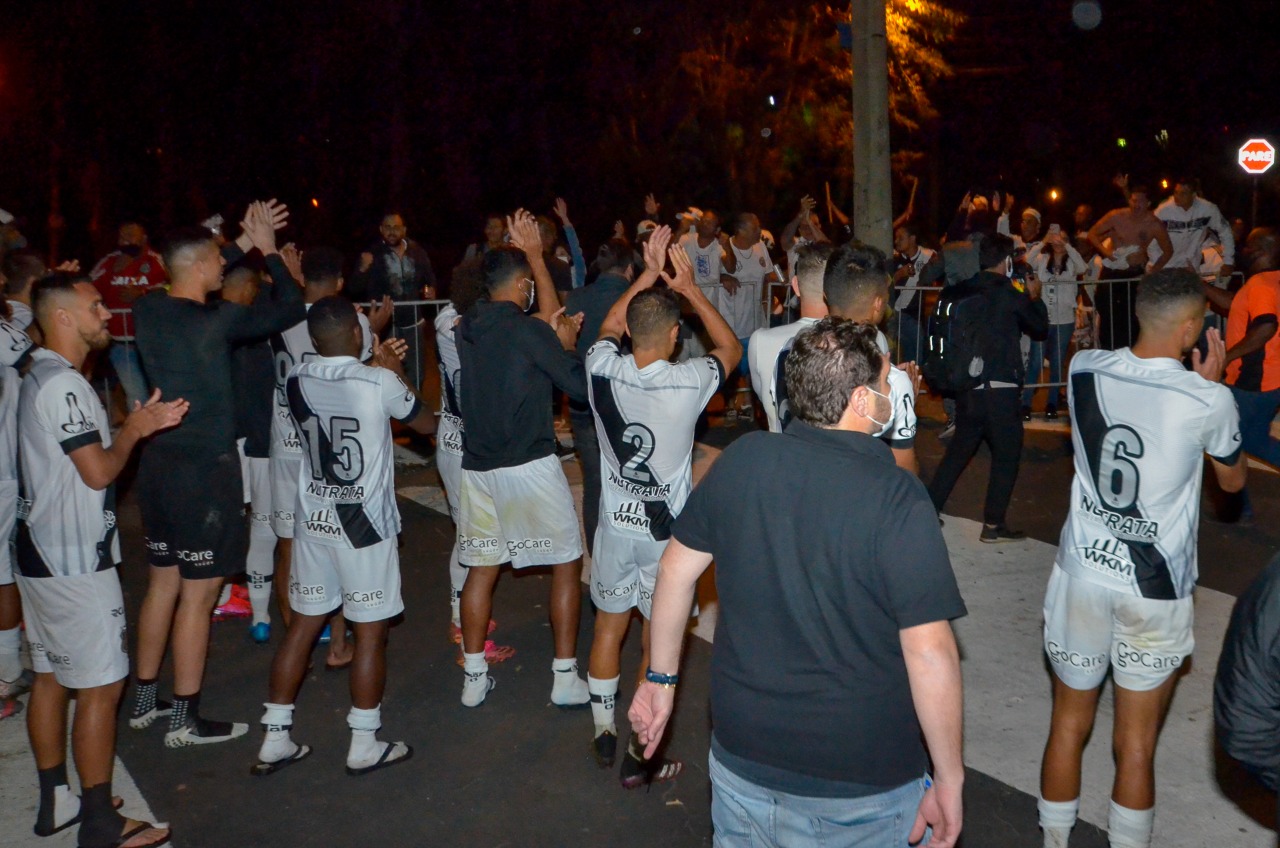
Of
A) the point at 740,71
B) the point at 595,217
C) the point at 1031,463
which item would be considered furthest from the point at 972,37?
the point at 1031,463

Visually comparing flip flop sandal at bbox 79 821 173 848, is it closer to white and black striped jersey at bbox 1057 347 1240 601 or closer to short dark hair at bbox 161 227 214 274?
short dark hair at bbox 161 227 214 274

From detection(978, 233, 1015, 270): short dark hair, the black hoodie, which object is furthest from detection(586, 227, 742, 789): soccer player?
detection(978, 233, 1015, 270): short dark hair

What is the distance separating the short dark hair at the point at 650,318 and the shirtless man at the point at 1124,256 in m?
9.73

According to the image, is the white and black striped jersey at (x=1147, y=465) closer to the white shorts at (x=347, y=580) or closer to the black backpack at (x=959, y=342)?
the white shorts at (x=347, y=580)

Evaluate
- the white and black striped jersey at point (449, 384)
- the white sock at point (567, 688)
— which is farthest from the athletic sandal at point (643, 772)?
the white and black striped jersey at point (449, 384)

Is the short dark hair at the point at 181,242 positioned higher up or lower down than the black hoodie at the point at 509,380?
higher up

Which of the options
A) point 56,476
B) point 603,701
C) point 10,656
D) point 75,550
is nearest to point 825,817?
point 603,701

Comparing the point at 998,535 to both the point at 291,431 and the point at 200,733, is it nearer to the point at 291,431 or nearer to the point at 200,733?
the point at 291,431

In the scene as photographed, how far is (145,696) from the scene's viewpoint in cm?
594

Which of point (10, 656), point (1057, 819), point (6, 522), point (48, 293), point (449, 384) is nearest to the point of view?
point (1057, 819)

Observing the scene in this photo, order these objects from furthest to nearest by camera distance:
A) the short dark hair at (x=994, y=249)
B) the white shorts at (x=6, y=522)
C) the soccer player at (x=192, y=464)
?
the short dark hair at (x=994, y=249), the white shorts at (x=6, y=522), the soccer player at (x=192, y=464)

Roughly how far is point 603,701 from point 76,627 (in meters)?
2.23

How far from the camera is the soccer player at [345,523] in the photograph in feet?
17.6

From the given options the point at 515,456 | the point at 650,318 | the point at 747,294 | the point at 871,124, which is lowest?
the point at 515,456
